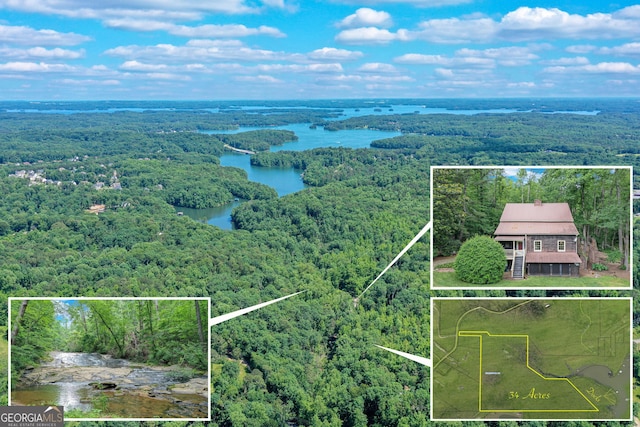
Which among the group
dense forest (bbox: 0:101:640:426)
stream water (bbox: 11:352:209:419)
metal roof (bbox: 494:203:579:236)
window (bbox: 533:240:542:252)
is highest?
metal roof (bbox: 494:203:579:236)

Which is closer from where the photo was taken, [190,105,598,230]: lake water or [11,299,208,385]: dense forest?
[11,299,208,385]: dense forest

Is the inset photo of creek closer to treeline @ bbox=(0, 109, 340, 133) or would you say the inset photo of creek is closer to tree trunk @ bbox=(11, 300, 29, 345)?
tree trunk @ bbox=(11, 300, 29, 345)

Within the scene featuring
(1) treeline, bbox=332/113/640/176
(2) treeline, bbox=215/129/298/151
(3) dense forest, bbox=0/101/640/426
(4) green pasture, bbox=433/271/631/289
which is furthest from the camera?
(2) treeline, bbox=215/129/298/151

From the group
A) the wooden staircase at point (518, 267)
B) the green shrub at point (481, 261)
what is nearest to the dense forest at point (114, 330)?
the green shrub at point (481, 261)

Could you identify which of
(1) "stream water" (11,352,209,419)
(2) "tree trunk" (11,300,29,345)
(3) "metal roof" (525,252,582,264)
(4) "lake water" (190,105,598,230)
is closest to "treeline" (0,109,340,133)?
(4) "lake water" (190,105,598,230)

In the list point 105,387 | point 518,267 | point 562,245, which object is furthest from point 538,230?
point 105,387

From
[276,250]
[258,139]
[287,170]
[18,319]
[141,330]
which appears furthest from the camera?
[258,139]

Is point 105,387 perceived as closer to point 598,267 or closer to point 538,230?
point 538,230
